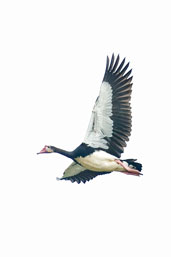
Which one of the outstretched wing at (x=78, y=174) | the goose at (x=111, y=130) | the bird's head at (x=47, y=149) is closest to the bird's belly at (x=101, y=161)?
the goose at (x=111, y=130)

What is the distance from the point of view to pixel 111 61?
18266 millimetres

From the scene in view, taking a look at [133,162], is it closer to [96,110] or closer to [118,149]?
[118,149]

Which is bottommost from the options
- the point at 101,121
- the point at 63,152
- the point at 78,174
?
the point at 78,174

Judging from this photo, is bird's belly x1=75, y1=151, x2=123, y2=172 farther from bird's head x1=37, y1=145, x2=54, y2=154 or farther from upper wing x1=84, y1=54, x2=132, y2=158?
bird's head x1=37, y1=145, x2=54, y2=154

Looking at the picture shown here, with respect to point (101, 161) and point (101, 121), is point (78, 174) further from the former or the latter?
point (101, 121)

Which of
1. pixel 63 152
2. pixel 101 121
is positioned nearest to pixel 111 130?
pixel 101 121

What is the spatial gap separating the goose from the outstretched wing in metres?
1.40

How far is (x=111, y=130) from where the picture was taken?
59.5 ft

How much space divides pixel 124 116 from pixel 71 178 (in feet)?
9.61

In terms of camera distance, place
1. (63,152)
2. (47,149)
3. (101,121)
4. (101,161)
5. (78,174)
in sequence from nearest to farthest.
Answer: (101,121), (101,161), (63,152), (47,149), (78,174)

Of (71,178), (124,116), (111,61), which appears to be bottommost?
(71,178)

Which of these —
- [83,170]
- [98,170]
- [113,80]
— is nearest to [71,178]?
[83,170]

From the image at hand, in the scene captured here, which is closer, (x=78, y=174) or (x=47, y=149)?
(x=47, y=149)

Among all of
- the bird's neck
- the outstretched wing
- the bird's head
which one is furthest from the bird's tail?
the bird's head
